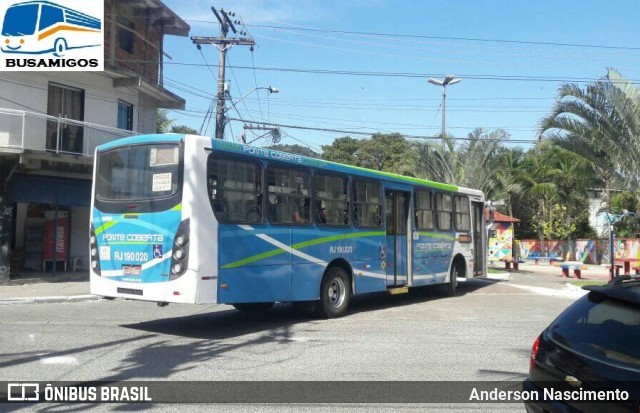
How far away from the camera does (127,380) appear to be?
6.92 metres

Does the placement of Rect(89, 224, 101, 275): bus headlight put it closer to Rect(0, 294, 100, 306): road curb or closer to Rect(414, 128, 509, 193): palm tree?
Rect(0, 294, 100, 306): road curb

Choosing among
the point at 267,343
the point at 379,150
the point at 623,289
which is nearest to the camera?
the point at 623,289

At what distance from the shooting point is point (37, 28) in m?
18.7

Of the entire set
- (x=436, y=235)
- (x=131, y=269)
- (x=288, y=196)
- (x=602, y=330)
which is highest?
(x=288, y=196)

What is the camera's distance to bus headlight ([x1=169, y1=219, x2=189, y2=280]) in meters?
8.95

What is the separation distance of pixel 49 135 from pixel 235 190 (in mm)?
11163

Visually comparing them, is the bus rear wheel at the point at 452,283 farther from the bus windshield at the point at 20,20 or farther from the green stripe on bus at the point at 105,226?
the bus windshield at the point at 20,20

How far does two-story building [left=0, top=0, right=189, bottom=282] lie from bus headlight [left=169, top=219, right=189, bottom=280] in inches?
393

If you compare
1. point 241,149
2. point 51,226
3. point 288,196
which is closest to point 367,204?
point 288,196

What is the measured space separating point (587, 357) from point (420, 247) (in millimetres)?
10388

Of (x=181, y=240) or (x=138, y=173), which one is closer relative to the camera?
(x=181, y=240)

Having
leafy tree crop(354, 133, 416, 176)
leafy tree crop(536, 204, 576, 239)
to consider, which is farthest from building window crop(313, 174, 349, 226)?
leafy tree crop(354, 133, 416, 176)

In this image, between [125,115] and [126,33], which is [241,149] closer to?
[125,115]

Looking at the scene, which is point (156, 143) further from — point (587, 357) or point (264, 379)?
point (587, 357)
